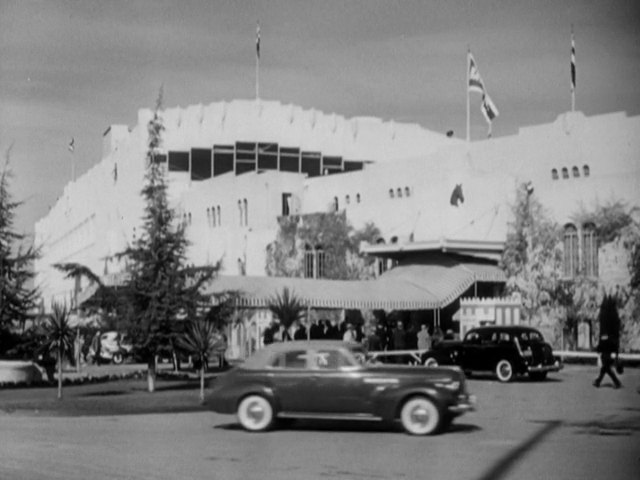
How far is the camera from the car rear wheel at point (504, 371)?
96.3 ft

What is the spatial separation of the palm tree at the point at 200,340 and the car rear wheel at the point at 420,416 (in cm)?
665

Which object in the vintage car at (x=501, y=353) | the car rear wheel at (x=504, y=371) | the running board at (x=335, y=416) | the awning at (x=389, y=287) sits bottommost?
the running board at (x=335, y=416)

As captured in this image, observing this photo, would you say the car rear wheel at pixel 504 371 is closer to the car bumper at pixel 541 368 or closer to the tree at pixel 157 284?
the car bumper at pixel 541 368

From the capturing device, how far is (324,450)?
15000mm

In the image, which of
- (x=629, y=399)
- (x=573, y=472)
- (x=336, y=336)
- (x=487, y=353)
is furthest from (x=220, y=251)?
(x=573, y=472)

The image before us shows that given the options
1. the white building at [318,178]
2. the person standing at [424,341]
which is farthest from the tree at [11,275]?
the person standing at [424,341]

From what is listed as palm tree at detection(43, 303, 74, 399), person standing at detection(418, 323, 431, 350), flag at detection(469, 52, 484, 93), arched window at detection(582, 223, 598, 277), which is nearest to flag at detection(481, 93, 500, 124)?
flag at detection(469, 52, 484, 93)

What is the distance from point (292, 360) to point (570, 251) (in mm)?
27095

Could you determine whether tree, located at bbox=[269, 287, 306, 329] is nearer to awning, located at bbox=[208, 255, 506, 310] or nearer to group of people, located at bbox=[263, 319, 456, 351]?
group of people, located at bbox=[263, 319, 456, 351]

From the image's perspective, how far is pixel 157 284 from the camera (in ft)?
82.3

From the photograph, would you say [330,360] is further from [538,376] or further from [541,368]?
[538,376]

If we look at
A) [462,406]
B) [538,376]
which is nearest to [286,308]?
[538,376]

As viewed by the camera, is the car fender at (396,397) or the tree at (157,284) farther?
the tree at (157,284)

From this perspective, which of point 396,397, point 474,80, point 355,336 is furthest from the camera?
point 474,80
